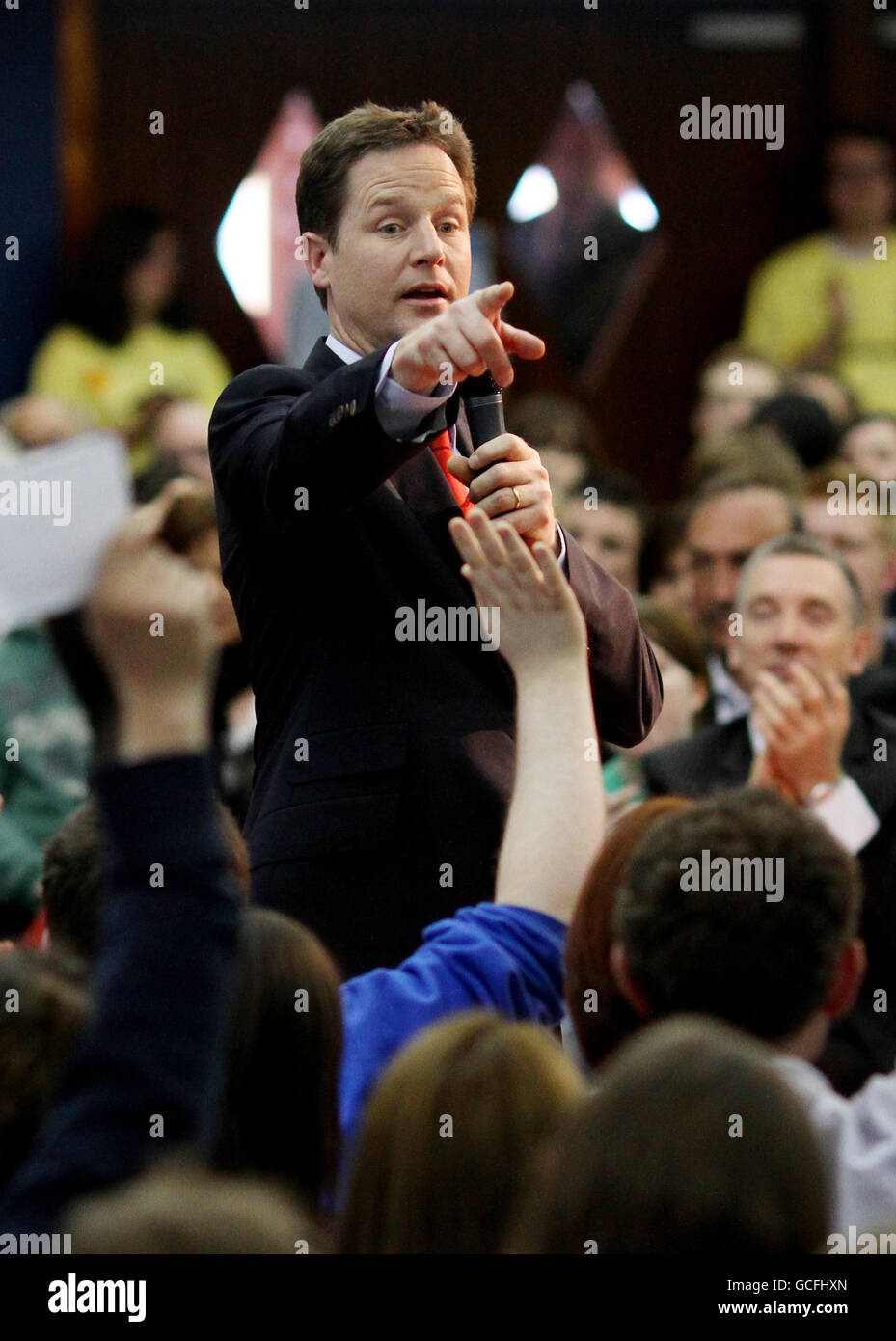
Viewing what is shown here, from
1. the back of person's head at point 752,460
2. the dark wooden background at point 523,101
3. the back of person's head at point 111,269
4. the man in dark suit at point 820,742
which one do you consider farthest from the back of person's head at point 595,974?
the dark wooden background at point 523,101

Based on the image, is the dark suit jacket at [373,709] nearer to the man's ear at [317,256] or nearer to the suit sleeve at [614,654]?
the suit sleeve at [614,654]

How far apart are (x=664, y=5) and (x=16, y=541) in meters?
6.48

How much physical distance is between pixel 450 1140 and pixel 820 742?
173cm

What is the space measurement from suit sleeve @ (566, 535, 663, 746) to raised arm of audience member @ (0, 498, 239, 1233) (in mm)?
970

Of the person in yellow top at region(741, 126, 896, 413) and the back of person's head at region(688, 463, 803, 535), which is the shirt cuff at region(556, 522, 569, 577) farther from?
the person in yellow top at region(741, 126, 896, 413)

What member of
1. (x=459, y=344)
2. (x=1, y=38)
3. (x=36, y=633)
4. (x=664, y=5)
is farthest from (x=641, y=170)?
(x=459, y=344)

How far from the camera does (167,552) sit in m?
1.17

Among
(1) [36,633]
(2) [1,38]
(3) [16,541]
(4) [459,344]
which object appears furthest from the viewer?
A: (2) [1,38]

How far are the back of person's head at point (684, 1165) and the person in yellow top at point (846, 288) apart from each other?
5252 mm

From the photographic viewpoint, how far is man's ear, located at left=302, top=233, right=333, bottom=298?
7.63 ft

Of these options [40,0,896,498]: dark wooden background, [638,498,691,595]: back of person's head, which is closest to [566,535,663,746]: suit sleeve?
[638,498,691,595]: back of person's head

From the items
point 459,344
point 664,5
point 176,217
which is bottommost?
point 459,344

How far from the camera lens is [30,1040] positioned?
4.71 feet
